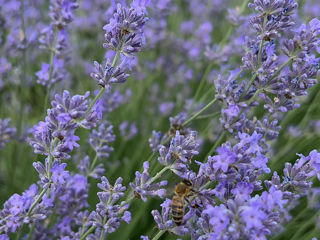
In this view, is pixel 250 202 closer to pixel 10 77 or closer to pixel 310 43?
pixel 310 43

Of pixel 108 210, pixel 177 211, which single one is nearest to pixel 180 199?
pixel 177 211

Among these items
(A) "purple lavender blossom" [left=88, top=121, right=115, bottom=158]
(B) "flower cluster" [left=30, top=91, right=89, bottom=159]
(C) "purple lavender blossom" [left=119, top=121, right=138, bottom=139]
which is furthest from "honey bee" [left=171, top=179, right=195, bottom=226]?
(C) "purple lavender blossom" [left=119, top=121, right=138, bottom=139]

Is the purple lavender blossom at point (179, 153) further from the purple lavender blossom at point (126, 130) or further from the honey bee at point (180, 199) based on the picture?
the purple lavender blossom at point (126, 130)

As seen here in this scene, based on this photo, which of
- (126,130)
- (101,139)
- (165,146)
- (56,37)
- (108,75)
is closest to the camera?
(108,75)

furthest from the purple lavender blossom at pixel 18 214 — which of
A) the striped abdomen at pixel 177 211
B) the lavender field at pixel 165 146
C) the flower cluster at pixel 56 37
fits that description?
the flower cluster at pixel 56 37

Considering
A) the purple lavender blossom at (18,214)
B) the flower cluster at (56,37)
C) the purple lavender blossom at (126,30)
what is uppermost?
the flower cluster at (56,37)

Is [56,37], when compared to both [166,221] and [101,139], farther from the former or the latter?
[166,221]

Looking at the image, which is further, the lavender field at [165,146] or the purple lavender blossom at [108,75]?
the purple lavender blossom at [108,75]

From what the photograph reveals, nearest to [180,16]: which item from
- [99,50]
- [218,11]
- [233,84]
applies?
[218,11]
